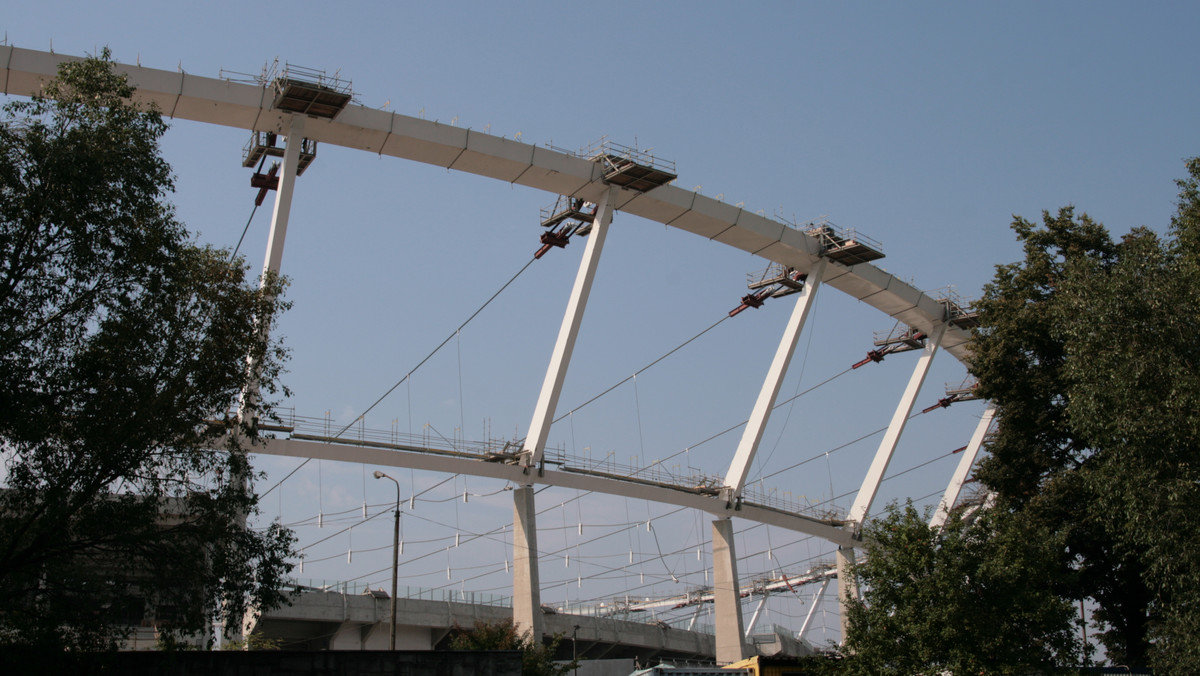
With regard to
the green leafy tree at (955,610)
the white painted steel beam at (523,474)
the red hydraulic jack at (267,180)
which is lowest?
the green leafy tree at (955,610)

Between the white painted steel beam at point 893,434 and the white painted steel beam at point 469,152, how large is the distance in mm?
5694

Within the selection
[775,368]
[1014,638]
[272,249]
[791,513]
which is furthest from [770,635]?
[272,249]

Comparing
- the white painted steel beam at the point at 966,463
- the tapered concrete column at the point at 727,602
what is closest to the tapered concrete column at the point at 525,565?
the tapered concrete column at the point at 727,602

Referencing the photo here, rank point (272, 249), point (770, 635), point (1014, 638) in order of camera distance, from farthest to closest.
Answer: point (770, 635), point (272, 249), point (1014, 638)

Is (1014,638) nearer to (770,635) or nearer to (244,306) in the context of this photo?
(244,306)

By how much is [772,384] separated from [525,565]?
46.3ft

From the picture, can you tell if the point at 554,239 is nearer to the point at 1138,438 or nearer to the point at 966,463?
the point at 1138,438

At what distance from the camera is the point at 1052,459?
3303 cm

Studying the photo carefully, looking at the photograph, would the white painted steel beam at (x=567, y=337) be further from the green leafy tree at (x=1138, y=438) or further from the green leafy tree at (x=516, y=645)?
the green leafy tree at (x=1138, y=438)

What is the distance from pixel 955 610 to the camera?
81.0 ft

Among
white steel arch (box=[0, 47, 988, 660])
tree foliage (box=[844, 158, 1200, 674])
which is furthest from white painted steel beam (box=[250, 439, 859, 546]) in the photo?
tree foliage (box=[844, 158, 1200, 674])

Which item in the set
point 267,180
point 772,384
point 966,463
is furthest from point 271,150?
point 966,463

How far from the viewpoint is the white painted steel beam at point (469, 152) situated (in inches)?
1094

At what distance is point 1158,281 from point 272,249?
23.0 meters
